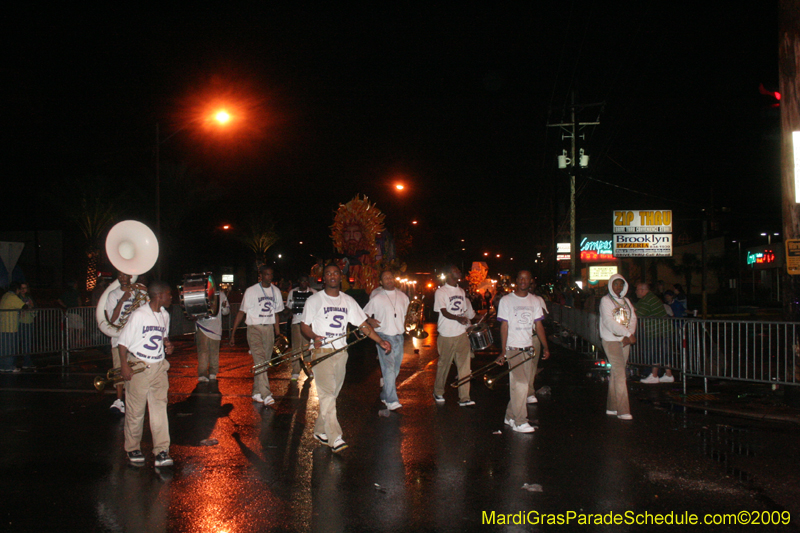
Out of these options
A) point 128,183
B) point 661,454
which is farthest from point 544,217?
point 661,454

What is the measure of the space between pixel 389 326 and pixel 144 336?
11.7 ft

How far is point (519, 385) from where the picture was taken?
6.68m

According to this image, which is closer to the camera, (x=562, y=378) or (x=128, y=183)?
(x=562, y=378)

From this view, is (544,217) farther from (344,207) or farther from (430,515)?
(430,515)

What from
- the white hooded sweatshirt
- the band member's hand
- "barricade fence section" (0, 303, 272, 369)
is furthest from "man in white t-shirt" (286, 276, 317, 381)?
the white hooded sweatshirt

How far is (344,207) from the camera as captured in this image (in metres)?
17.1

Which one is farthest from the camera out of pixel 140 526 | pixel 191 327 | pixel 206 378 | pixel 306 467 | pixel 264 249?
pixel 264 249

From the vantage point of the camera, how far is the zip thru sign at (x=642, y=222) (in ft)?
83.4

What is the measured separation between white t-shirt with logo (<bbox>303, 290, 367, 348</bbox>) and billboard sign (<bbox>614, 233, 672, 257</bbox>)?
2174 cm

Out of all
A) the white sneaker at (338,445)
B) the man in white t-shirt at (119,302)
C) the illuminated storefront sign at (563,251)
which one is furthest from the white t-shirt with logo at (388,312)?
the illuminated storefront sign at (563,251)

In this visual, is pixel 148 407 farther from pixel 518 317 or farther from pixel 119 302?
pixel 518 317

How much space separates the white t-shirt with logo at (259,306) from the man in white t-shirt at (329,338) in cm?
260

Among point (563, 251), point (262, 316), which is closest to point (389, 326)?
point (262, 316)

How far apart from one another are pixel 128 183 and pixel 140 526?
25.0 meters
